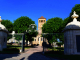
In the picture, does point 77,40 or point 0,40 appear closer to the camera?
point 77,40

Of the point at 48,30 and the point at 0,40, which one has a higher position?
the point at 48,30

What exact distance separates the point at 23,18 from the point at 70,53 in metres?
21.1

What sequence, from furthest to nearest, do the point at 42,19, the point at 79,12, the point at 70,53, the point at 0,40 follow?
the point at 42,19
the point at 79,12
the point at 0,40
the point at 70,53

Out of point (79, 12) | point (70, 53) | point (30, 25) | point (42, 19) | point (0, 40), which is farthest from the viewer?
point (42, 19)

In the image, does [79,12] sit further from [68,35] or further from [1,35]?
[1,35]

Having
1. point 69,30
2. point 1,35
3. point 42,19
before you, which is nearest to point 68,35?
point 69,30

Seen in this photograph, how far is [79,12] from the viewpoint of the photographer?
1909 centimetres

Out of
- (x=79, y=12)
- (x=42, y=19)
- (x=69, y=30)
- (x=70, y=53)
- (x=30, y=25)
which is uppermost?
(x=42, y=19)

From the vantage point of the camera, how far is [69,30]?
10.4 m

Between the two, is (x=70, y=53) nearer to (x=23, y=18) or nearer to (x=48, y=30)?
(x=48, y=30)

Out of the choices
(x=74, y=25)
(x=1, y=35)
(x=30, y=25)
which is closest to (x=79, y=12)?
(x=74, y=25)

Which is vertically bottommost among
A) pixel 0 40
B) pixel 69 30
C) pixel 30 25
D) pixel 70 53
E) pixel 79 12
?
pixel 70 53

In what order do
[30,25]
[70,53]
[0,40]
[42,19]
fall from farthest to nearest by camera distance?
[42,19] → [30,25] → [0,40] → [70,53]

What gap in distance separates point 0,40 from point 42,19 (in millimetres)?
58048
